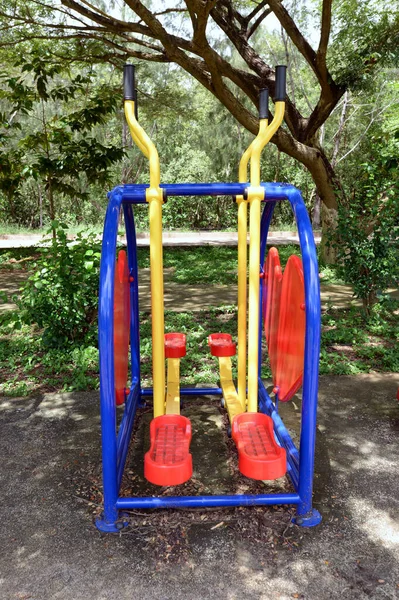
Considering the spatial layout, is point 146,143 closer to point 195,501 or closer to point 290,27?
point 195,501

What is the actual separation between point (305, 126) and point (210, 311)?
3759mm

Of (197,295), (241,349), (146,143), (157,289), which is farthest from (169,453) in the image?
(197,295)

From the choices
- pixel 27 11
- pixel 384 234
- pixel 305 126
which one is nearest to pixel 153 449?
pixel 384 234

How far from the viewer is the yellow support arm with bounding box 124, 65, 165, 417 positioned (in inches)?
94.2

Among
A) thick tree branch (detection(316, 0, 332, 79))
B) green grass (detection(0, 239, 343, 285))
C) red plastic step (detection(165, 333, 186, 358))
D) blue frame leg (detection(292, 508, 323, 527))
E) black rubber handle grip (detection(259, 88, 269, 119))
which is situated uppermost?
thick tree branch (detection(316, 0, 332, 79))

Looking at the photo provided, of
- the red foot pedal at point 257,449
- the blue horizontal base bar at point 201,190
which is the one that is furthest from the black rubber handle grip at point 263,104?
the red foot pedal at point 257,449

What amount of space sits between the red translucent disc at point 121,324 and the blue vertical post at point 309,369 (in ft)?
2.98

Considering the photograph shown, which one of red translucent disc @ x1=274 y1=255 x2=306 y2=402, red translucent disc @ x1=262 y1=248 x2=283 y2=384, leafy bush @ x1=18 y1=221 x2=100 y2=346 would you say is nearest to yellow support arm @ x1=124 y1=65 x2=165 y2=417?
red translucent disc @ x1=274 y1=255 x2=306 y2=402

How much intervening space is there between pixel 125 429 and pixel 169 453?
0.54 m

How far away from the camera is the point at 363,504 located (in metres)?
2.39

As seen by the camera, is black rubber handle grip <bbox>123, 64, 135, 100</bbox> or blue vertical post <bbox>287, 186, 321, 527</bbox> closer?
blue vertical post <bbox>287, 186, 321, 527</bbox>

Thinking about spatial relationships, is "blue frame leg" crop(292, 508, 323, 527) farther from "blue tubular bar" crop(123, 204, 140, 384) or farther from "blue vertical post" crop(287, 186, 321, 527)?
"blue tubular bar" crop(123, 204, 140, 384)

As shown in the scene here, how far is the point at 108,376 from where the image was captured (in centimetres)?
208

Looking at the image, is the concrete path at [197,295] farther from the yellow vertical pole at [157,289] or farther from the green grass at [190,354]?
the yellow vertical pole at [157,289]
